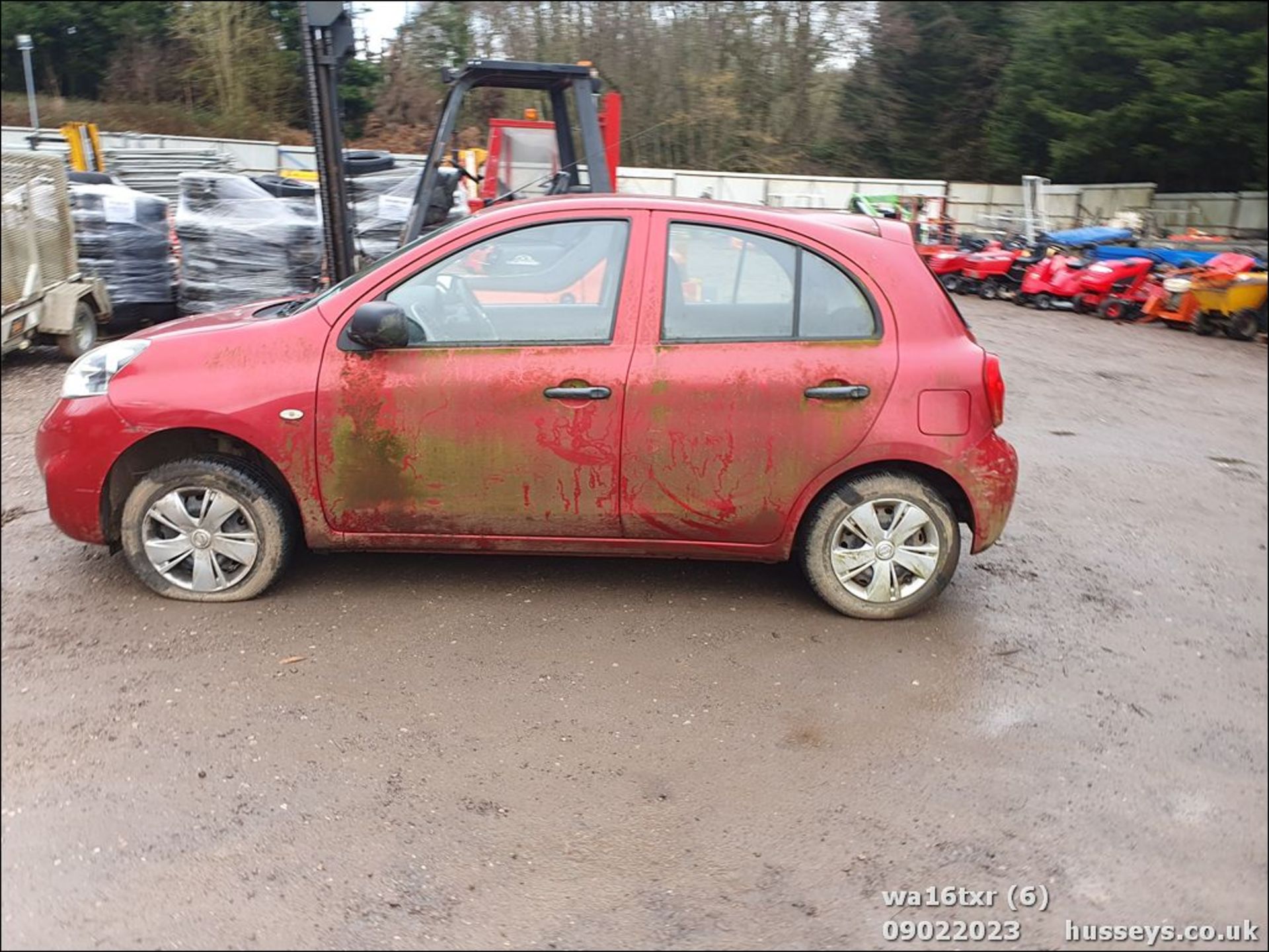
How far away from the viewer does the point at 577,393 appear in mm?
4199

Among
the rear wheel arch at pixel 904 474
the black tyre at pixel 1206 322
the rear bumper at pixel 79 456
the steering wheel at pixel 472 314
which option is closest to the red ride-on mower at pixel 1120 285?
the black tyre at pixel 1206 322

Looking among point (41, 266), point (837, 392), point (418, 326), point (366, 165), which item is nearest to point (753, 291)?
point (837, 392)

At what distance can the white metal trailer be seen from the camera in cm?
849

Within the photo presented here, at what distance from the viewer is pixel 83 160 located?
20.7m

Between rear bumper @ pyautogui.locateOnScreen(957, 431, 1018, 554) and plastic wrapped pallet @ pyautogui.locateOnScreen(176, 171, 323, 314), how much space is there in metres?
7.50

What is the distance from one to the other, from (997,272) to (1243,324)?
635cm

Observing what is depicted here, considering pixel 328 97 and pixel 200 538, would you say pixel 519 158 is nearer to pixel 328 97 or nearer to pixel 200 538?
pixel 328 97

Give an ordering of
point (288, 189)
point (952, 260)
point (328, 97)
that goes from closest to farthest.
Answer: point (328, 97)
point (288, 189)
point (952, 260)

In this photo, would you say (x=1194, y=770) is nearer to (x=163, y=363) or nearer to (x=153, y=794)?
(x=153, y=794)

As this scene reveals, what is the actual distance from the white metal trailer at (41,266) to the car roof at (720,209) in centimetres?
591

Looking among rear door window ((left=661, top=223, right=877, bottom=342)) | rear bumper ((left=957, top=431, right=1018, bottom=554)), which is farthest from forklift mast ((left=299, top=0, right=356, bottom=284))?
rear bumper ((left=957, top=431, right=1018, bottom=554))

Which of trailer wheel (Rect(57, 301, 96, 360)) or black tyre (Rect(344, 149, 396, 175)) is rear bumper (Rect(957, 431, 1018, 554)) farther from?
black tyre (Rect(344, 149, 396, 175))

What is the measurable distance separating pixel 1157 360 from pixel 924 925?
34.9 ft

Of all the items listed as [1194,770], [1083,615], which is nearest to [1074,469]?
[1083,615]
